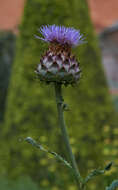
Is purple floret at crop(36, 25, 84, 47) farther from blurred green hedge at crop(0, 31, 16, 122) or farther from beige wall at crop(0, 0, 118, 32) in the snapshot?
beige wall at crop(0, 0, 118, 32)

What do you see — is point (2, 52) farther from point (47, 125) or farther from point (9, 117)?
point (47, 125)

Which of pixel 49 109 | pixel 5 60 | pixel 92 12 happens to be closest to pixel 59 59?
pixel 49 109

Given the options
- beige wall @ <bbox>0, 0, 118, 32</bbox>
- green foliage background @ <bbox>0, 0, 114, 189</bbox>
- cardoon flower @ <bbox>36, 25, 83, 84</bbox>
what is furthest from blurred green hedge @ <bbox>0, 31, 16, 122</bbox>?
beige wall @ <bbox>0, 0, 118, 32</bbox>

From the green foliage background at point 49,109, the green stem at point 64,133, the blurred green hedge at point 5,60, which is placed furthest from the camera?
the blurred green hedge at point 5,60

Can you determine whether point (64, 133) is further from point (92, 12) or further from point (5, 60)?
point (92, 12)

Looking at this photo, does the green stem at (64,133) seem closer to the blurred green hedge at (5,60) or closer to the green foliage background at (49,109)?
the green foliage background at (49,109)

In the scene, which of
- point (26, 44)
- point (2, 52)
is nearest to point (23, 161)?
point (26, 44)

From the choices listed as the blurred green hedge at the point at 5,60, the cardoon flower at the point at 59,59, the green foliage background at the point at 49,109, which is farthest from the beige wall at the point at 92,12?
the cardoon flower at the point at 59,59
